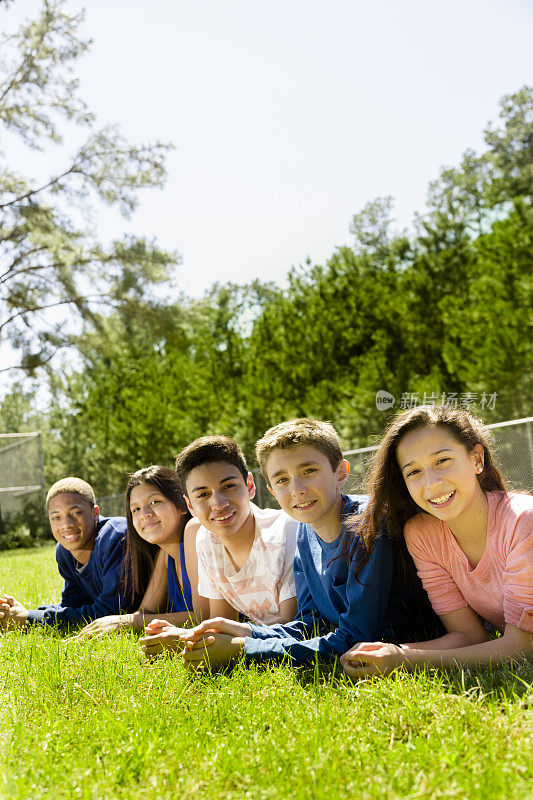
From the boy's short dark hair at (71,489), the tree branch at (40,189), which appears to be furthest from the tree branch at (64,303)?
the boy's short dark hair at (71,489)

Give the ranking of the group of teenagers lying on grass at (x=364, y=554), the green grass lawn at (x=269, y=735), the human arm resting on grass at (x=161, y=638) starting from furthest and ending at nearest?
the human arm resting on grass at (x=161, y=638)
the group of teenagers lying on grass at (x=364, y=554)
the green grass lawn at (x=269, y=735)

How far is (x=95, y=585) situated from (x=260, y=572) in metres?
1.97

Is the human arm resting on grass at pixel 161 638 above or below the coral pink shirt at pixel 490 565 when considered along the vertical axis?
below

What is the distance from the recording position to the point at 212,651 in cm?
333

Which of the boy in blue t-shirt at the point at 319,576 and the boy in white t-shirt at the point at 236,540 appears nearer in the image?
the boy in blue t-shirt at the point at 319,576

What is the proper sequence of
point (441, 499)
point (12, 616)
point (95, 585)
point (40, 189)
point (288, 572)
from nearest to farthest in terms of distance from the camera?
point (441, 499)
point (288, 572)
point (12, 616)
point (95, 585)
point (40, 189)

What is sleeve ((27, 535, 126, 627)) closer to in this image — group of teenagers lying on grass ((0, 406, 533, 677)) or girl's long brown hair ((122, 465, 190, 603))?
girl's long brown hair ((122, 465, 190, 603))

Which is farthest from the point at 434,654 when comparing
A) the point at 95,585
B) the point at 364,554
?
the point at 95,585

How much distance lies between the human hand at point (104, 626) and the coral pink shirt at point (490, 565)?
2116 mm

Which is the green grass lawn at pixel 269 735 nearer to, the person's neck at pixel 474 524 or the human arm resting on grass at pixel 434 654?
the human arm resting on grass at pixel 434 654

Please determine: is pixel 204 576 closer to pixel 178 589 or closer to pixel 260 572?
pixel 260 572

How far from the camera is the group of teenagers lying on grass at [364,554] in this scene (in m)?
3.05

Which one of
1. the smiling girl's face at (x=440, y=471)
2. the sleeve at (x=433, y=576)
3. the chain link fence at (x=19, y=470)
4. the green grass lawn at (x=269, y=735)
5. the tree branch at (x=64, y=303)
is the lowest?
the green grass lawn at (x=269, y=735)

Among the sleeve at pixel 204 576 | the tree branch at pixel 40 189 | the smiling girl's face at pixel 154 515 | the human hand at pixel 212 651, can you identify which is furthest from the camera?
the tree branch at pixel 40 189
